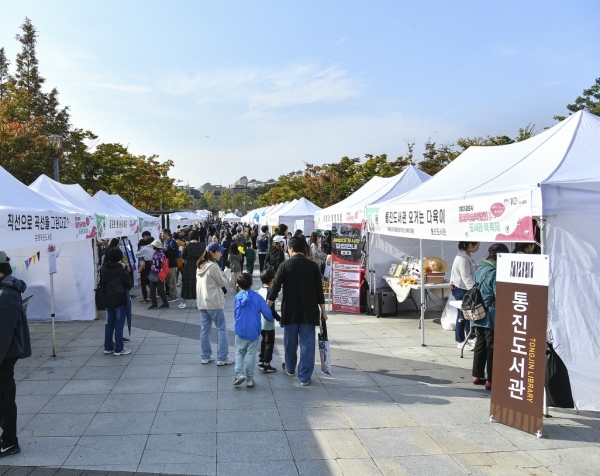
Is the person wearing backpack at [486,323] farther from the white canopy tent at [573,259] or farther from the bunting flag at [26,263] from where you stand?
the bunting flag at [26,263]

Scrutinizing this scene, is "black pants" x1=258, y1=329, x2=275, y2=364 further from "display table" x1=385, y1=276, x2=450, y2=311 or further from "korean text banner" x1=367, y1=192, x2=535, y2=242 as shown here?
"display table" x1=385, y1=276, x2=450, y2=311

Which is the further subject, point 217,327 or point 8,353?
point 217,327

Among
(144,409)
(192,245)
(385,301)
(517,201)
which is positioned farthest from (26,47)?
(517,201)

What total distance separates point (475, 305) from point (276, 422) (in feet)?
8.22

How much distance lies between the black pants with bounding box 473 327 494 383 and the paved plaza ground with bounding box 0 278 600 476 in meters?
0.24

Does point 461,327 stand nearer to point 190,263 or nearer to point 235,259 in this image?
point 190,263

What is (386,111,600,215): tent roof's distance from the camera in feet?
14.5

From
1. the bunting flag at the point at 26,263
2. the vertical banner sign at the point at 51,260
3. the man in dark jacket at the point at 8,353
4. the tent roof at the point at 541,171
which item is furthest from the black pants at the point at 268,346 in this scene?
the bunting flag at the point at 26,263

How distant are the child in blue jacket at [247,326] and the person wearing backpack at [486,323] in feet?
8.10

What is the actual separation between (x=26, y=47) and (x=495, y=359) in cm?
2507

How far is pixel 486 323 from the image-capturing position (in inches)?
207

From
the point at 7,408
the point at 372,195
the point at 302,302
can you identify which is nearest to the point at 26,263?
the point at 7,408

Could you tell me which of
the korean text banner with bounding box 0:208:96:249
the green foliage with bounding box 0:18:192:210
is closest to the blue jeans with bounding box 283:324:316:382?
the korean text banner with bounding box 0:208:96:249

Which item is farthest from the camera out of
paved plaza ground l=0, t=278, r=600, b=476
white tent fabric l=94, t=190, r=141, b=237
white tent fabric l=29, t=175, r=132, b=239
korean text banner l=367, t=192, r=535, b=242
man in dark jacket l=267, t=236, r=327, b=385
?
white tent fabric l=94, t=190, r=141, b=237
